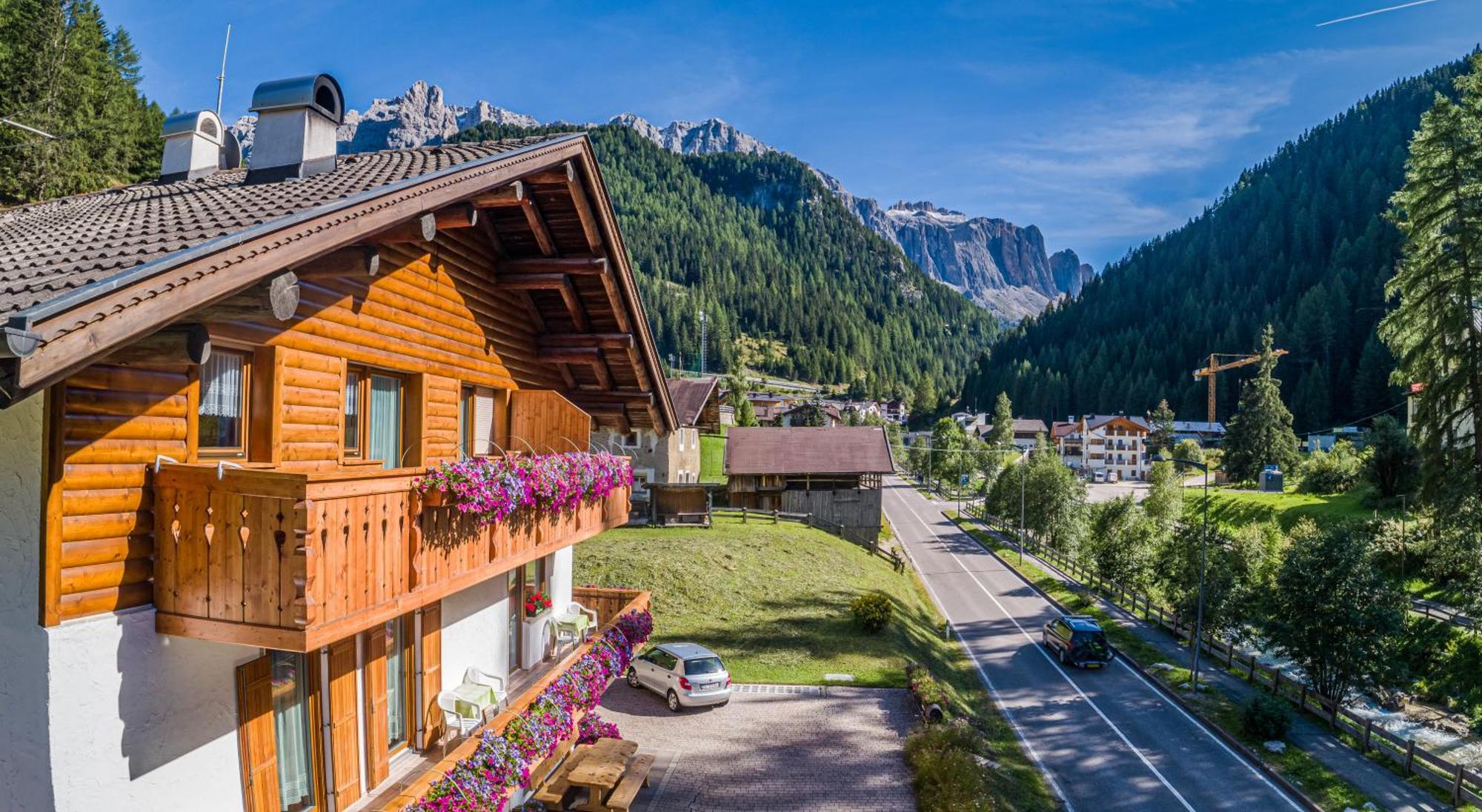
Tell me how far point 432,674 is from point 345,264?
5.29m

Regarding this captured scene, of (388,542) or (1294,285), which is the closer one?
(388,542)

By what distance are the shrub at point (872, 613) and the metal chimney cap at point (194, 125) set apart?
82.6ft

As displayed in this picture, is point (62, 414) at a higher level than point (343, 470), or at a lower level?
higher

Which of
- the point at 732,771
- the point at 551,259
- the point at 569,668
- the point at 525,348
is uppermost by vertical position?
the point at 551,259

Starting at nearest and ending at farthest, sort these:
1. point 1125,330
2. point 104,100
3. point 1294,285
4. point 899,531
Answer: point 104,100, point 899,531, point 1294,285, point 1125,330

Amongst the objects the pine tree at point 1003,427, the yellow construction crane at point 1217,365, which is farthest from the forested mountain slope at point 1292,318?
the pine tree at point 1003,427

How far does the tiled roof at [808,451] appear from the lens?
52.4 m

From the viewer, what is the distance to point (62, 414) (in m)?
5.04

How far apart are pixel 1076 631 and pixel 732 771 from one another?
69.1 feet

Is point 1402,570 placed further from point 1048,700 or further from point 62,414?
point 62,414

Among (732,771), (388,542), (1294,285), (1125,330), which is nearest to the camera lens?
(388,542)

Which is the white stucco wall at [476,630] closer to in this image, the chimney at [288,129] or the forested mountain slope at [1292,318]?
the chimney at [288,129]

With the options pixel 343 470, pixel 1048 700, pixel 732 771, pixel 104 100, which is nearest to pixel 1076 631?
pixel 1048 700

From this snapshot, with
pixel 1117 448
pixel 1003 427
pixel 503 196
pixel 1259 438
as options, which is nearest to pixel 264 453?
pixel 503 196
